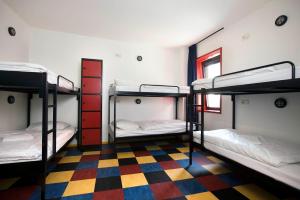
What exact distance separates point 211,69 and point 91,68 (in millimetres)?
2987

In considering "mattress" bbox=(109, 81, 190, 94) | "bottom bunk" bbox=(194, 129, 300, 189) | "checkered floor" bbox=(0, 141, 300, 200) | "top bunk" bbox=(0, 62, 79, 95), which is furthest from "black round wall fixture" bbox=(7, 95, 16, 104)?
"bottom bunk" bbox=(194, 129, 300, 189)

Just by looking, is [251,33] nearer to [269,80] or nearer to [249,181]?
[269,80]

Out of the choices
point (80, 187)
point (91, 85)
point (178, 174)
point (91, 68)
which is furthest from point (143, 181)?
point (91, 68)

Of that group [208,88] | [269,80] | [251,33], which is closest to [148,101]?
[208,88]

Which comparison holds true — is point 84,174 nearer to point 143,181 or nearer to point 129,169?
point 129,169

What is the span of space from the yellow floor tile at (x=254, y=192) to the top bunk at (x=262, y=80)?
4.12ft

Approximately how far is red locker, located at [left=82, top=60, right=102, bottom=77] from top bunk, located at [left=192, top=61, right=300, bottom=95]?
234 cm

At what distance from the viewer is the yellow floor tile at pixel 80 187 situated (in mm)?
1831

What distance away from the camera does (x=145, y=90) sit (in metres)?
3.25

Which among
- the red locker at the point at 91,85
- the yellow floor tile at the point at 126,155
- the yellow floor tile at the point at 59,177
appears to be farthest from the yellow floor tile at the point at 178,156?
the red locker at the point at 91,85

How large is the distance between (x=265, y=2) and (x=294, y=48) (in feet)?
3.09

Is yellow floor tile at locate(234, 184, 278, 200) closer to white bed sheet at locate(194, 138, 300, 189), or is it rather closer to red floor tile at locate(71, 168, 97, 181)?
white bed sheet at locate(194, 138, 300, 189)

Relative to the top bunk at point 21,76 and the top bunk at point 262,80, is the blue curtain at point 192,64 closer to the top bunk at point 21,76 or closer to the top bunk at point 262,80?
the top bunk at point 262,80

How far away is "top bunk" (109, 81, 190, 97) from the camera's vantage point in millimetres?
3086
